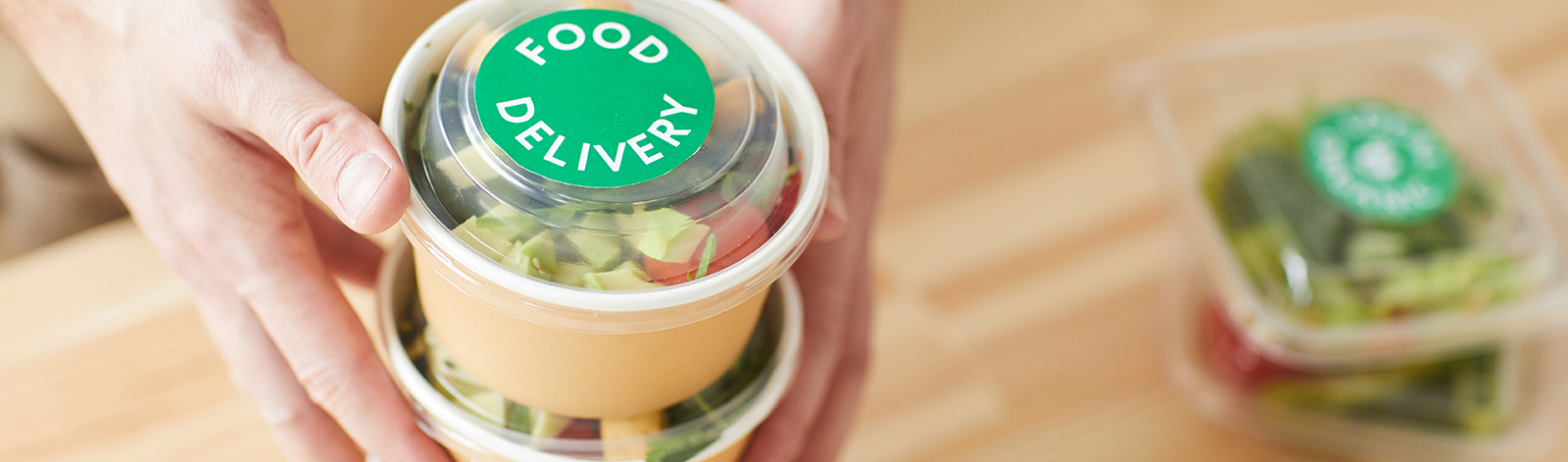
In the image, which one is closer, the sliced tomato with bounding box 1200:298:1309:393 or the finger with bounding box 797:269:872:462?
the finger with bounding box 797:269:872:462

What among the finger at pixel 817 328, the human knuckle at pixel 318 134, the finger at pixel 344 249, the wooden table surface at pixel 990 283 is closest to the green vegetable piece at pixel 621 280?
the human knuckle at pixel 318 134

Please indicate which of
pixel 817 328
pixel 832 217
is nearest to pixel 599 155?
pixel 832 217

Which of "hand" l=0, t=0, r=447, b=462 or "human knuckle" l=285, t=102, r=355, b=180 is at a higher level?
"human knuckle" l=285, t=102, r=355, b=180

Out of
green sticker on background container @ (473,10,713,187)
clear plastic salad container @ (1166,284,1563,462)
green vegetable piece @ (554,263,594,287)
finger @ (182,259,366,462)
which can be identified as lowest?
clear plastic salad container @ (1166,284,1563,462)

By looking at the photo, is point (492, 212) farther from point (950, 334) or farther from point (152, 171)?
point (950, 334)

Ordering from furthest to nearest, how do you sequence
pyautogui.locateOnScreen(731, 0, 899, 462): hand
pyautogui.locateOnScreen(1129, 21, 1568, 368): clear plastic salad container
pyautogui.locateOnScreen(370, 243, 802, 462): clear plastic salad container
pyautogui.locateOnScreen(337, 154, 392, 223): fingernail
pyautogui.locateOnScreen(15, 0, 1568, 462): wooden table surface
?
pyautogui.locateOnScreen(1129, 21, 1568, 368): clear plastic salad container
pyautogui.locateOnScreen(15, 0, 1568, 462): wooden table surface
pyautogui.locateOnScreen(731, 0, 899, 462): hand
pyautogui.locateOnScreen(370, 243, 802, 462): clear plastic salad container
pyautogui.locateOnScreen(337, 154, 392, 223): fingernail

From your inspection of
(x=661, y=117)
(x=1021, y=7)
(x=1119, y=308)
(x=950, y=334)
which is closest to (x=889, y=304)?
(x=950, y=334)

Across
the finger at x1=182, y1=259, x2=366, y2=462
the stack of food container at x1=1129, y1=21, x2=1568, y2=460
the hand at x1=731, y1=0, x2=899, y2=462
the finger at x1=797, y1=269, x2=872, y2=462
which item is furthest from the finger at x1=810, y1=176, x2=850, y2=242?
the stack of food container at x1=1129, y1=21, x2=1568, y2=460

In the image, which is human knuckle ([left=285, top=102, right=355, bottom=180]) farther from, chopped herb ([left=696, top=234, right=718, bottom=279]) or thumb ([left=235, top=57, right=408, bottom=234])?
chopped herb ([left=696, top=234, right=718, bottom=279])
